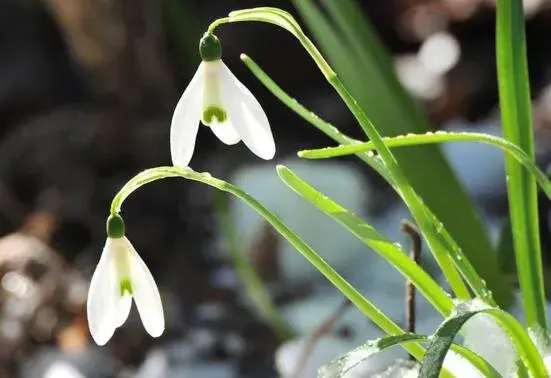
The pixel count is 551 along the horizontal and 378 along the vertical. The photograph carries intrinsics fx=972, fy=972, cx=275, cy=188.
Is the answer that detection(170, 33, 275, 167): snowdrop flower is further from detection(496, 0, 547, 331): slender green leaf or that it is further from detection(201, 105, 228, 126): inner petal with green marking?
detection(496, 0, 547, 331): slender green leaf

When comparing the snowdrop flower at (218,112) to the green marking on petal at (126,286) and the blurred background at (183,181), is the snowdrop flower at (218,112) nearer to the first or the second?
the green marking on petal at (126,286)

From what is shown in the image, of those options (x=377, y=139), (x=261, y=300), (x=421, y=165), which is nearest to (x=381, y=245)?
(x=377, y=139)

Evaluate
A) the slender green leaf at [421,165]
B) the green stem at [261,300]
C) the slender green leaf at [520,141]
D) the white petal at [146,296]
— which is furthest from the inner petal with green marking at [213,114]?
the green stem at [261,300]

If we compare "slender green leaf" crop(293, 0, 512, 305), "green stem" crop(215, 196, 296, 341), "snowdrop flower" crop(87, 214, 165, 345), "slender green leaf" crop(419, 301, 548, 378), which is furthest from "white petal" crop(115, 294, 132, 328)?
"green stem" crop(215, 196, 296, 341)

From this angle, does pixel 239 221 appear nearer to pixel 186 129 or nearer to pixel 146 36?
pixel 146 36

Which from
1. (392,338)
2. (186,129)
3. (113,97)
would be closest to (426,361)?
(392,338)

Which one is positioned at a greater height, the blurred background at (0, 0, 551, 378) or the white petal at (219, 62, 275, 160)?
the blurred background at (0, 0, 551, 378)
